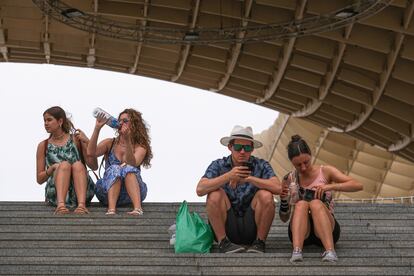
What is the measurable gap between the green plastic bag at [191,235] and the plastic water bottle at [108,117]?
6.44ft

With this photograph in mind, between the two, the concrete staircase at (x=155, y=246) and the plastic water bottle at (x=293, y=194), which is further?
the plastic water bottle at (x=293, y=194)

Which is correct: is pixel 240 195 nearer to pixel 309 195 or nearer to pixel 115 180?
pixel 309 195

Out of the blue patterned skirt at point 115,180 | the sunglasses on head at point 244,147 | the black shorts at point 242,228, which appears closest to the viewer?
the black shorts at point 242,228

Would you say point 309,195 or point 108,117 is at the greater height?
point 108,117

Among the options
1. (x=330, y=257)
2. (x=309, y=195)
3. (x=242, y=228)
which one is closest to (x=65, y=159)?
(x=242, y=228)

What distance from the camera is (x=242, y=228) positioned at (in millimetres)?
9398

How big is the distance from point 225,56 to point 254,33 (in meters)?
6.00

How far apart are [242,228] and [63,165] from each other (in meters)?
2.54

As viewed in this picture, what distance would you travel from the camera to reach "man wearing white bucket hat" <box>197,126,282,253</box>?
30.4 ft

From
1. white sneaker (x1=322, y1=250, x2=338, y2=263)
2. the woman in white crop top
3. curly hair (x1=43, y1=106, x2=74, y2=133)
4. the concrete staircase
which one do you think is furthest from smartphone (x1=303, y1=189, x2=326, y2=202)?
curly hair (x1=43, y1=106, x2=74, y2=133)

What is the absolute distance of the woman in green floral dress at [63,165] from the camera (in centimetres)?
1105

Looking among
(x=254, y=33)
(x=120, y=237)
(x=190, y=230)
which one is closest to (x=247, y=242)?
(x=190, y=230)

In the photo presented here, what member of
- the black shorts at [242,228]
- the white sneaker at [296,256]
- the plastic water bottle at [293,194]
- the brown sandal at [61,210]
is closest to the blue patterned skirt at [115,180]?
the brown sandal at [61,210]

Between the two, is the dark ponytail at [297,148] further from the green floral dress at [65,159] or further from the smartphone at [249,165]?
the green floral dress at [65,159]
